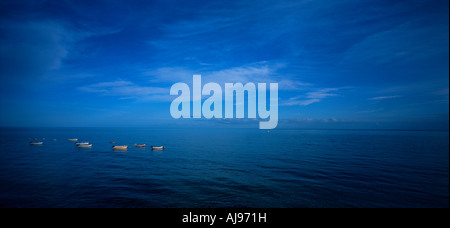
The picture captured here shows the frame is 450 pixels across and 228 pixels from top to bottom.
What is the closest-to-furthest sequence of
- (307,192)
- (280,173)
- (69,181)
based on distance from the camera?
(307,192), (69,181), (280,173)

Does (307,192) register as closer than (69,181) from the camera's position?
Yes

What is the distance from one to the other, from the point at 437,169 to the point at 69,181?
55704 millimetres

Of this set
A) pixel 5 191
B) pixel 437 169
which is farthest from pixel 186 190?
pixel 437 169

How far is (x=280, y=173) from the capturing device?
100ft

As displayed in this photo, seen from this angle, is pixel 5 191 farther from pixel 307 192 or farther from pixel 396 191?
pixel 396 191
